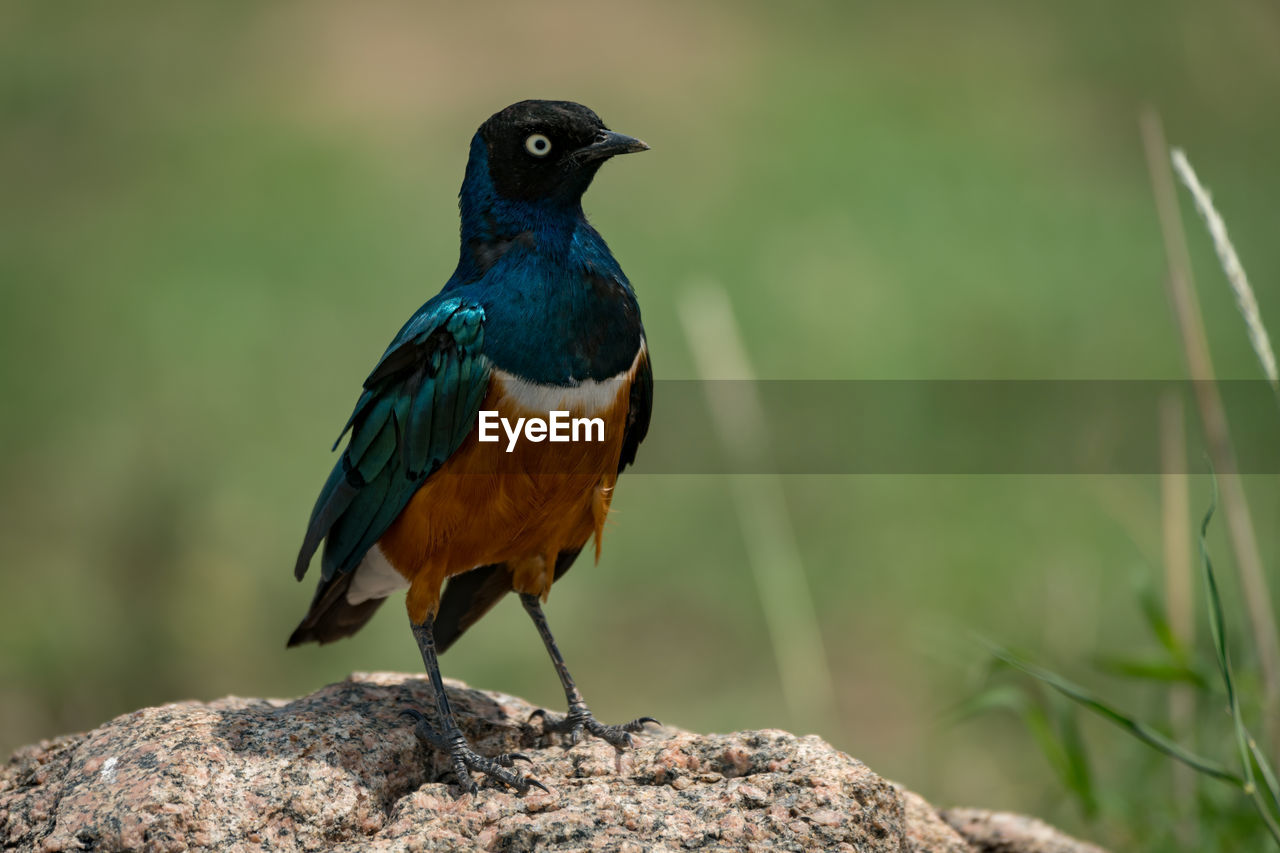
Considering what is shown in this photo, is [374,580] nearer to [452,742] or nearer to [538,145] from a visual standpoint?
[452,742]

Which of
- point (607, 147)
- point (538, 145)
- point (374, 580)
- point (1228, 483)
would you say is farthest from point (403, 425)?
point (1228, 483)

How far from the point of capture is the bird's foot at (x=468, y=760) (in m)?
3.71

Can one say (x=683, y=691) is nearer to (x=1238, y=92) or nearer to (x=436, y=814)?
(x=436, y=814)

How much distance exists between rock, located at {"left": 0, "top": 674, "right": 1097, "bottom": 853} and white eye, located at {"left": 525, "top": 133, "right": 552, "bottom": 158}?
182cm

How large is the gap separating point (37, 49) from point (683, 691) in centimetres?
979

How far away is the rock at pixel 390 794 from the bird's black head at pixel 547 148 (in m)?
1.73

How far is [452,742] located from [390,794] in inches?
9.0

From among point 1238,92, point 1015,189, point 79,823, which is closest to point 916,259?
point 1015,189

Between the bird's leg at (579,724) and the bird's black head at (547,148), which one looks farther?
the bird's black head at (547,148)

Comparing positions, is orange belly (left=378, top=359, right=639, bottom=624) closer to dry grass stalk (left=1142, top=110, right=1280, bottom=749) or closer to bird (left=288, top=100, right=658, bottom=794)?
bird (left=288, top=100, right=658, bottom=794)

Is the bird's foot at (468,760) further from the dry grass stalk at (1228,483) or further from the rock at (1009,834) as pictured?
the dry grass stalk at (1228,483)

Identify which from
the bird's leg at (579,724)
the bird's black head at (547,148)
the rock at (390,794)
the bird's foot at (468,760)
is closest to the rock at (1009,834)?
the rock at (390,794)

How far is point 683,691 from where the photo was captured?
26.9 ft

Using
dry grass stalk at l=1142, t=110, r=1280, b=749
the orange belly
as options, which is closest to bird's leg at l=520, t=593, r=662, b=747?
the orange belly
